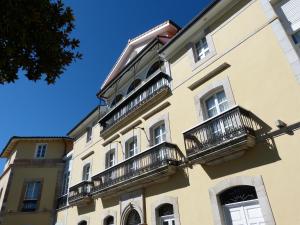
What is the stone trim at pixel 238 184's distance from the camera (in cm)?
689

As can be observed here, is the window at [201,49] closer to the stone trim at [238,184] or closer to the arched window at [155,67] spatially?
the arched window at [155,67]

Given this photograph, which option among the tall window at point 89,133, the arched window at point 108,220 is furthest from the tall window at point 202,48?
the tall window at point 89,133

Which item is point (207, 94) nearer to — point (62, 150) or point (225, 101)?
point (225, 101)

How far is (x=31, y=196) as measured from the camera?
2056cm

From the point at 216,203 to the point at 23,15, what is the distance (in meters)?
7.23

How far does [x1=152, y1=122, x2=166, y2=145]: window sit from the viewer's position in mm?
11840

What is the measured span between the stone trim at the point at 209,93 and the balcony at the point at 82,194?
827cm

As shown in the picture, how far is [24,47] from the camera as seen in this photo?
230 inches

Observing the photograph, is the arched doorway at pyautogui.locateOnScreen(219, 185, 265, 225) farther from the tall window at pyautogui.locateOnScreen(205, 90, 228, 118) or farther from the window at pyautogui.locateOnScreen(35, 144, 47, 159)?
the window at pyautogui.locateOnScreen(35, 144, 47, 159)

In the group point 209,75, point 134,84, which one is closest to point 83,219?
point 134,84

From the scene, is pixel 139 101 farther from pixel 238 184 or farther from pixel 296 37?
pixel 296 37

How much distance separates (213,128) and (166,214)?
13.0ft

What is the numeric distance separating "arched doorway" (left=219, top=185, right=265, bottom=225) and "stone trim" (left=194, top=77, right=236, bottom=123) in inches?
107

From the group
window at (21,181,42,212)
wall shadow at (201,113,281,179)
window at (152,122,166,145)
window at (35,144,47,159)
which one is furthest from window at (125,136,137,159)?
window at (35,144,47,159)
